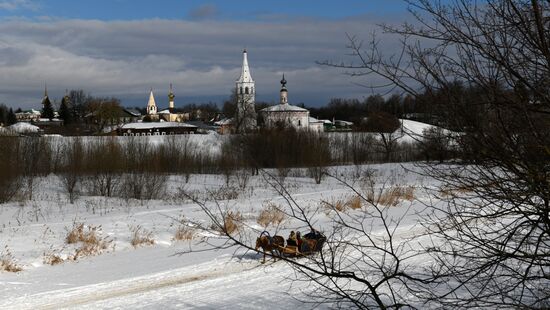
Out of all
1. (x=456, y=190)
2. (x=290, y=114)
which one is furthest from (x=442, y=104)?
(x=290, y=114)

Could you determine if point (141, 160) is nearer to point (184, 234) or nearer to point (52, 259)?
point (184, 234)

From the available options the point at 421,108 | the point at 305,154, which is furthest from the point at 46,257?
the point at 305,154

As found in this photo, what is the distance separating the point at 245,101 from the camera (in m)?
84.2

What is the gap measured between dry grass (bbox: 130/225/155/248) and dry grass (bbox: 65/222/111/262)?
709 mm

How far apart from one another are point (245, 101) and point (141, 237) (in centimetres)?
6830

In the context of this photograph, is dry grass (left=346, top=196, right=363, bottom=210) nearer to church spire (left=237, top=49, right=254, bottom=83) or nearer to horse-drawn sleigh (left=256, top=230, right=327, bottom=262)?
horse-drawn sleigh (left=256, top=230, right=327, bottom=262)

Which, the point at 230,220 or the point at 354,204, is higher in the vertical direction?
the point at 230,220

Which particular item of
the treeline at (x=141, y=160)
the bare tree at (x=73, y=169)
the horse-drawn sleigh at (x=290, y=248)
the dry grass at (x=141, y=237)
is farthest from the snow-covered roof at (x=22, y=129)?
the horse-drawn sleigh at (x=290, y=248)

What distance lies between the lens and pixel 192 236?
16.7 metres

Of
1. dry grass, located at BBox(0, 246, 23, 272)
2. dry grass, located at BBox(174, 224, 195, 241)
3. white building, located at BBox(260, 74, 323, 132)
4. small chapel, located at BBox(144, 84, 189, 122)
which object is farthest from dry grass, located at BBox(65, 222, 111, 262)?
small chapel, located at BBox(144, 84, 189, 122)

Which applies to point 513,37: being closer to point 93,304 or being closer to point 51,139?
point 93,304

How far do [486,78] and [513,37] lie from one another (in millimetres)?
317

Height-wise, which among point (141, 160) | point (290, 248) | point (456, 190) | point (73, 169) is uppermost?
point (456, 190)

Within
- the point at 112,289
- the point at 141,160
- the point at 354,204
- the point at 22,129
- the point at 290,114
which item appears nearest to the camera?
the point at 112,289
